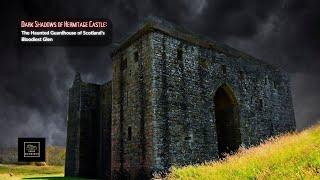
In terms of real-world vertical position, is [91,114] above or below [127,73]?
below

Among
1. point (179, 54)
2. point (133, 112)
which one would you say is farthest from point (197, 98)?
point (133, 112)

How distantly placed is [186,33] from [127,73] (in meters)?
3.88

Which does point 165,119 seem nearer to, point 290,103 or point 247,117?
point 247,117

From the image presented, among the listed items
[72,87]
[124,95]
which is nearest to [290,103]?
[124,95]

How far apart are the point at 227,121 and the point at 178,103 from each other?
512cm

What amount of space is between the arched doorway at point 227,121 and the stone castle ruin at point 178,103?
6 cm

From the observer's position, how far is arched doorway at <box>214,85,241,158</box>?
19562 millimetres

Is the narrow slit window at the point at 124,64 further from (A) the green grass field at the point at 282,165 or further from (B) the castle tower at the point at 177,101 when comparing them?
(A) the green grass field at the point at 282,165

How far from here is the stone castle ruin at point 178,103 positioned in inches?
622

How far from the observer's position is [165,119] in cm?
1566

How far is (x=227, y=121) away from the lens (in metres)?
20.2

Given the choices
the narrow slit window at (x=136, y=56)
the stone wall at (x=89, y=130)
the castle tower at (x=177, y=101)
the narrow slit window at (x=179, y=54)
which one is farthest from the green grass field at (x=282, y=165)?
the stone wall at (x=89, y=130)

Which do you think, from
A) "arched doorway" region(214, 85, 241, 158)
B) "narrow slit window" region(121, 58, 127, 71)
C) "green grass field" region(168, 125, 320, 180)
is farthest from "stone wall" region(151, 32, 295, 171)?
"green grass field" region(168, 125, 320, 180)

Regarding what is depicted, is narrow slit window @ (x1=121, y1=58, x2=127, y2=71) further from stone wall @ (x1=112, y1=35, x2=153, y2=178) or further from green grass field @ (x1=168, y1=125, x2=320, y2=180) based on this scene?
green grass field @ (x1=168, y1=125, x2=320, y2=180)
